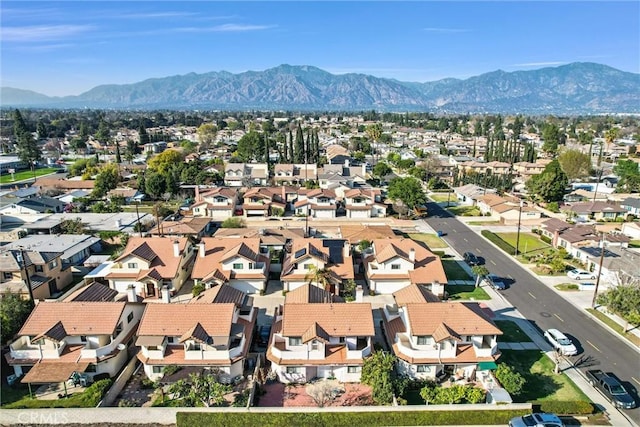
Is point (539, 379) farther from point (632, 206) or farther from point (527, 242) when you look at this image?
point (632, 206)

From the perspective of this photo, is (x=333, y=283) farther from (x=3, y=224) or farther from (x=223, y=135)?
(x=223, y=135)

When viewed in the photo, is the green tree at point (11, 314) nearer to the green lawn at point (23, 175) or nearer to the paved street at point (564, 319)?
the paved street at point (564, 319)

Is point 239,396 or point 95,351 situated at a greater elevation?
point 95,351

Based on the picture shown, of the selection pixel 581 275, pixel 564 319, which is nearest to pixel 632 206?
pixel 581 275

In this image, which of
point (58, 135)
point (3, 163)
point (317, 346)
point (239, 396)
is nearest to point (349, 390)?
point (317, 346)

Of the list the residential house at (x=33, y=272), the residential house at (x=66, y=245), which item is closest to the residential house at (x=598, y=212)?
the residential house at (x=66, y=245)

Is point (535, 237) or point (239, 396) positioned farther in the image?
point (535, 237)

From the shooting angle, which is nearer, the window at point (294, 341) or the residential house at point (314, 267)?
the window at point (294, 341)
